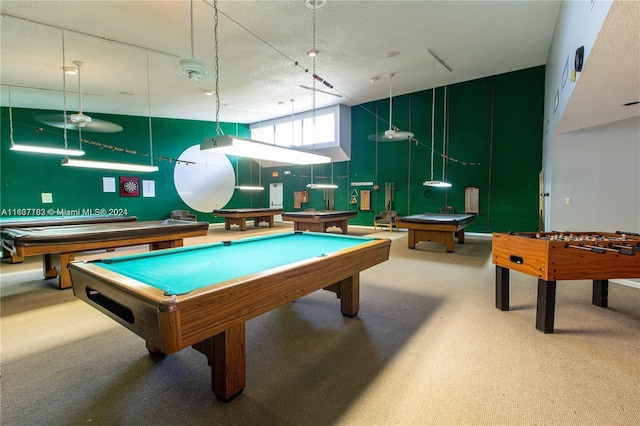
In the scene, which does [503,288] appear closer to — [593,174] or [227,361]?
[227,361]

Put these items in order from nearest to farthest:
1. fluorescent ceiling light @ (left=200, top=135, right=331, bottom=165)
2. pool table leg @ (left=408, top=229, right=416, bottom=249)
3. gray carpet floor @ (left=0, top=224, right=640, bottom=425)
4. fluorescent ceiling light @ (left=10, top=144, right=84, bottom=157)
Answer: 1. gray carpet floor @ (left=0, top=224, right=640, bottom=425)
2. fluorescent ceiling light @ (left=200, top=135, right=331, bottom=165)
3. fluorescent ceiling light @ (left=10, top=144, right=84, bottom=157)
4. pool table leg @ (left=408, top=229, right=416, bottom=249)

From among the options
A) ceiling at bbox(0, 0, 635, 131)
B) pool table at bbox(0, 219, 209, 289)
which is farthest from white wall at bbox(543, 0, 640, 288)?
pool table at bbox(0, 219, 209, 289)

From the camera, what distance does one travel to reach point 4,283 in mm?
3775

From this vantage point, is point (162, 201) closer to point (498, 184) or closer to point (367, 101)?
point (367, 101)

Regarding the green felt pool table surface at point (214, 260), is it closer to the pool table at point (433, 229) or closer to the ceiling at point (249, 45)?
the ceiling at point (249, 45)

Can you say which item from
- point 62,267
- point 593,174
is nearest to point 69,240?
point 62,267

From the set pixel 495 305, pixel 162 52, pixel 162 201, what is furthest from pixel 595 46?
pixel 162 201

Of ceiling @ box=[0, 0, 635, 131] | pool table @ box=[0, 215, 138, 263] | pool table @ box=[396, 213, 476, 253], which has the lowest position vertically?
pool table @ box=[396, 213, 476, 253]

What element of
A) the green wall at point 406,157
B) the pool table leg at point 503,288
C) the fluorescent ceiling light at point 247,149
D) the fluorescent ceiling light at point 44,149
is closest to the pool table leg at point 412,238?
the green wall at point 406,157

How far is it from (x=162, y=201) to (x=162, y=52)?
5.69 m

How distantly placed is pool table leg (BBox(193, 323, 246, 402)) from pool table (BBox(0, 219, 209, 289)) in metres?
2.86

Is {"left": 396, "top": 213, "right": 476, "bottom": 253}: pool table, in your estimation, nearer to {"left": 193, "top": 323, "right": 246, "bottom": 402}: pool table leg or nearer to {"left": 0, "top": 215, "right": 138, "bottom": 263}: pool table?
{"left": 193, "top": 323, "right": 246, "bottom": 402}: pool table leg

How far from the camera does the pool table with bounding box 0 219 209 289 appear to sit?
3.17 metres

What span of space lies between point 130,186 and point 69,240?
5.99 metres
